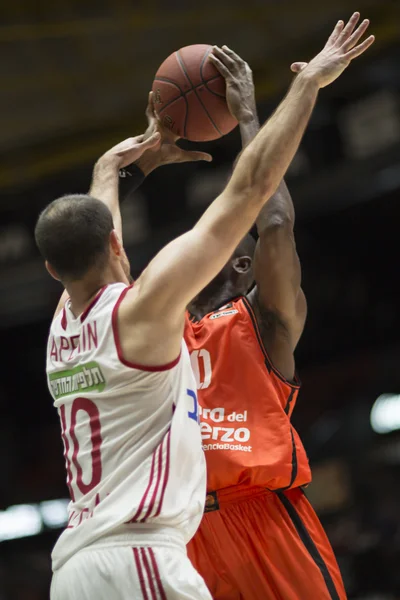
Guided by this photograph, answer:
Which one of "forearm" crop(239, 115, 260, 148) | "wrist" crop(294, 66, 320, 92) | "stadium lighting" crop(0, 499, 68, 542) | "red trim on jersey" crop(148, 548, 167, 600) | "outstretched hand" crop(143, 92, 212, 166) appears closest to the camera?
"red trim on jersey" crop(148, 548, 167, 600)

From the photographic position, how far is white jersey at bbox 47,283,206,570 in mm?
2617

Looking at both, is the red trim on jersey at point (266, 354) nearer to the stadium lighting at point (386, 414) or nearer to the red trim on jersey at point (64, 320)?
the red trim on jersey at point (64, 320)

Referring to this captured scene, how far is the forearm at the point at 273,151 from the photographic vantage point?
2.75 m

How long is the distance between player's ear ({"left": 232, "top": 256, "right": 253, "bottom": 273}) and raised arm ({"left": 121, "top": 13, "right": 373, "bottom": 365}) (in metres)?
1.38

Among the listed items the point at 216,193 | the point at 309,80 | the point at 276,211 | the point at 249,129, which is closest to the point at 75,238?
the point at 309,80

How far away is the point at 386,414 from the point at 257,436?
9006 millimetres

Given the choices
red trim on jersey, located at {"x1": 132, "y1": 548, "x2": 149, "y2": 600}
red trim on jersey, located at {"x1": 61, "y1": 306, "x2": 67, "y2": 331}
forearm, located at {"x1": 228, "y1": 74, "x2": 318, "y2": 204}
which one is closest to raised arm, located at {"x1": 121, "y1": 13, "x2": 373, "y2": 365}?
forearm, located at {"x1": 228, "y1": 74, "x2": 318, "y2": 204}

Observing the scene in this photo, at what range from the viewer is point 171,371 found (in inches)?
107

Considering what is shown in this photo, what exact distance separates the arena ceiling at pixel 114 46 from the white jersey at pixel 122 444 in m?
7.30

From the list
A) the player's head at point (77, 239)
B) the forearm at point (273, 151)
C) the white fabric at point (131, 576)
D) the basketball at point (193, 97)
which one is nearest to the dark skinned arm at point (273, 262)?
the basketball at point (193, 97)

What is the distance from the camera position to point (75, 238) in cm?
281

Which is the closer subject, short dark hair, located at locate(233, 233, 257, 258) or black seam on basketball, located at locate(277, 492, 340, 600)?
black seam on basketball, located at locate(277, 492, 340, 600)

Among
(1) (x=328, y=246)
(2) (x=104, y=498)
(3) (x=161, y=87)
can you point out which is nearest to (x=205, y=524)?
(2) (x=104, y=498)

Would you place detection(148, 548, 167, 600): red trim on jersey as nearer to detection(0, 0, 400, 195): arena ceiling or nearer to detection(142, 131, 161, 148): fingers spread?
detection(142, 131, 161, 148): fingers spread
